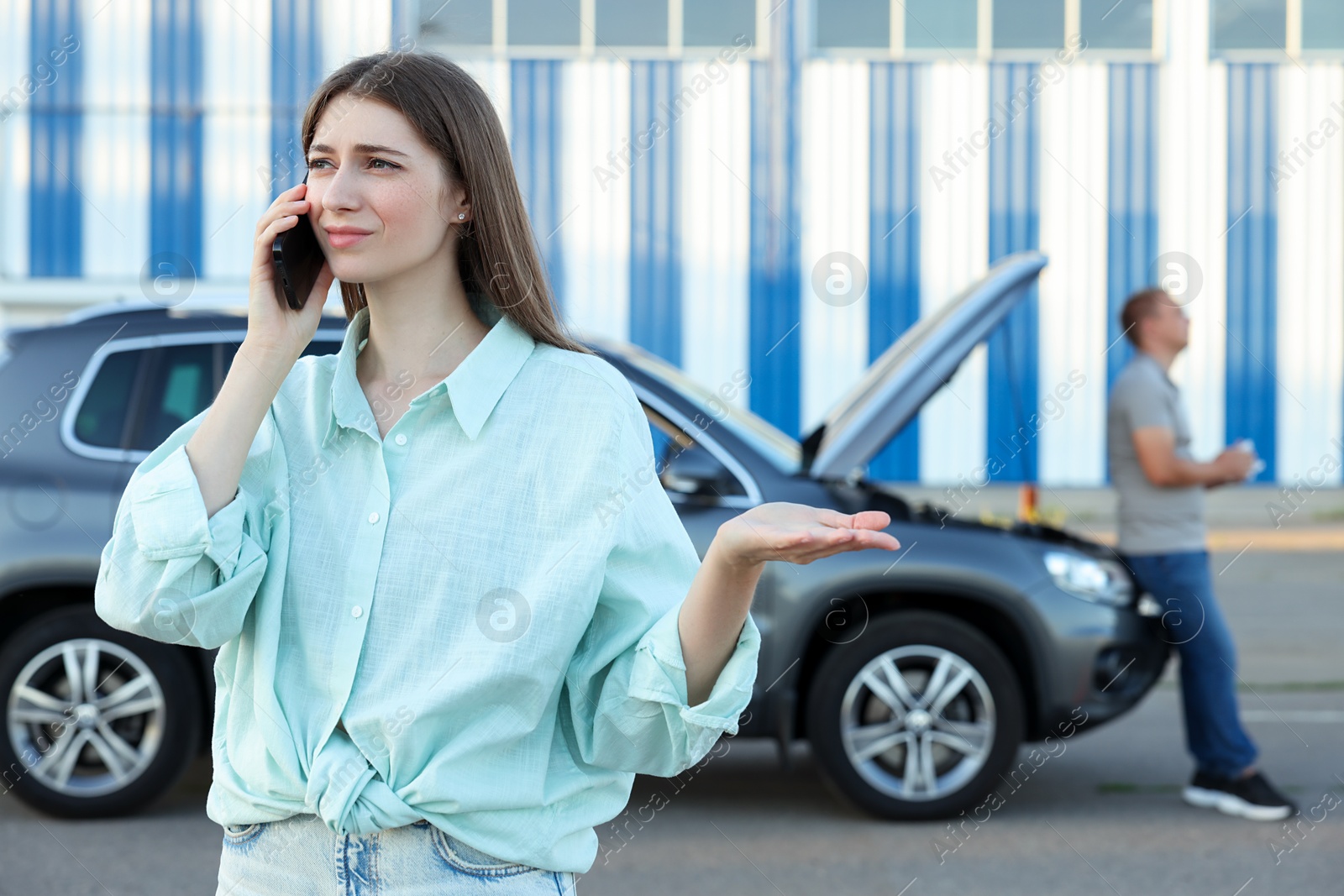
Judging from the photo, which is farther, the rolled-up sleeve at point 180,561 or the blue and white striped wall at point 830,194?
the blue and white striped wall at point 830,194

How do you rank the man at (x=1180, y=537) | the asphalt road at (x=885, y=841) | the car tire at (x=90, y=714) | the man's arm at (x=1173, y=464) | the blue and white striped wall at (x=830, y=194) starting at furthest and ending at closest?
the blue and white striped wall at (x=830, y=194) → the man's arm at (x=1173, y=464) → the man at (x=1180, y=537) → the car tire at (x=90, y=714) → the asphalt road at (x=885, y=841)

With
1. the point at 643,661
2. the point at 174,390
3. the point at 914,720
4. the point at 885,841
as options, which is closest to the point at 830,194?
the point at 914,720

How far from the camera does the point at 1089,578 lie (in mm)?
5199

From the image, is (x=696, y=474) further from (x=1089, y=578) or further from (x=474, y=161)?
(x=474, y=161)

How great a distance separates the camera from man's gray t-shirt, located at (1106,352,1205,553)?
538cm

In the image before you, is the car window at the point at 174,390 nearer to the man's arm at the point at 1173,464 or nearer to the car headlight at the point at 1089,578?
the car headlight at the point at 1089,578

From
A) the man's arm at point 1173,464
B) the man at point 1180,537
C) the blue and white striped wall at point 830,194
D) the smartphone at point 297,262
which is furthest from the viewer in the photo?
the blue and white striped wall at point 830,194

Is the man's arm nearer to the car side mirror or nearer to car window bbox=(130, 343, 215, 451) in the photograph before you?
the car side mirror

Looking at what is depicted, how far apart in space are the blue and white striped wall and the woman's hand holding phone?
15738 millimetres

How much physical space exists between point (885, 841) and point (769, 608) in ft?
2.98

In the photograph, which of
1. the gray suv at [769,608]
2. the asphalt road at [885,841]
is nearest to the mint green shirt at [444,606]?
the asphalt road at [885,841]

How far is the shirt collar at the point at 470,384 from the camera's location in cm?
153

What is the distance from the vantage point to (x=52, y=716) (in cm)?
486

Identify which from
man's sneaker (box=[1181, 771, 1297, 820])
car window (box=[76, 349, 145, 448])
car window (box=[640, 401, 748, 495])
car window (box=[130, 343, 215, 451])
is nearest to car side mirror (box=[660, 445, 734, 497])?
car window (box=[640, 401, 748, 495])
